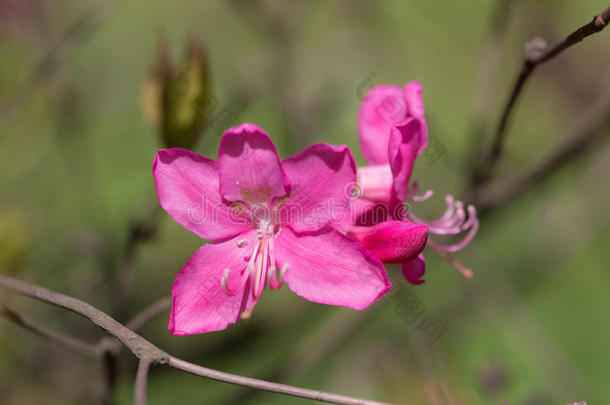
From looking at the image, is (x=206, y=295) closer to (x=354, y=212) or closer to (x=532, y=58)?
(x=354, y=212)

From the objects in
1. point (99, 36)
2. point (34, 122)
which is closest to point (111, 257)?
point (34, 122)

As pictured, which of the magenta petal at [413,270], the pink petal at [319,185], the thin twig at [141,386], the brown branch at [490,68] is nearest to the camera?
the thin twig at [141,386]

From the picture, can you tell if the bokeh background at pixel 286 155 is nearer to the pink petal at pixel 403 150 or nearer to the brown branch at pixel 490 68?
the brown branch at pixel 490 68

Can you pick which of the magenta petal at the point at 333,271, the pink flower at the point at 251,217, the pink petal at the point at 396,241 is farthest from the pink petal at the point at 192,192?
the pink petal at the point at 396,241

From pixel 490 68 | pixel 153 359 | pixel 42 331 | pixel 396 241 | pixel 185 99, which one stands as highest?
pixel 490 68

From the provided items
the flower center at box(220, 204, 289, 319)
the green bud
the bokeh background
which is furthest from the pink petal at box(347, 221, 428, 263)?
the bokeh background

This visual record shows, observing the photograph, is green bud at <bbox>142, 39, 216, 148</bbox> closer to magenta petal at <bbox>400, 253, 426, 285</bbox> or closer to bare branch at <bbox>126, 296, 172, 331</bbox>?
bare branch at <bbox>126, 296, 172, 331</bbox>

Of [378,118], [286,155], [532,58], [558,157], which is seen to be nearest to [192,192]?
[378,118]
